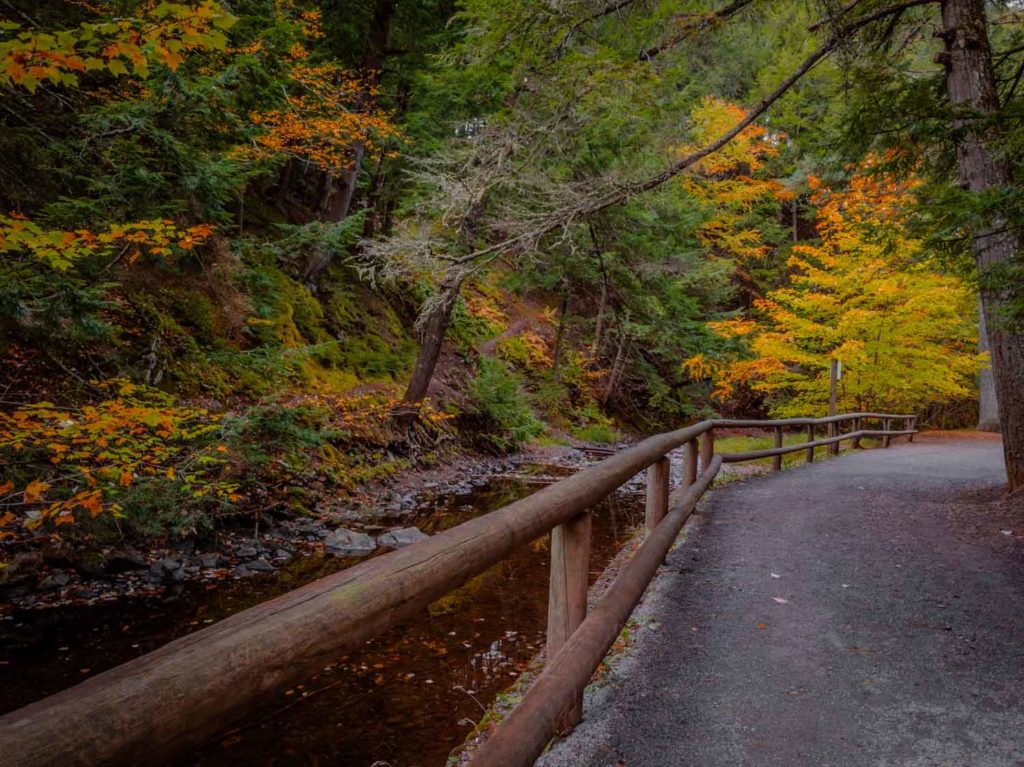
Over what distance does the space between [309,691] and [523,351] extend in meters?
17.8

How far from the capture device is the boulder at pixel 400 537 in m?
7.41

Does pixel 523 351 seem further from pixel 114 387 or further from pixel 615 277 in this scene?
pixel 114 387

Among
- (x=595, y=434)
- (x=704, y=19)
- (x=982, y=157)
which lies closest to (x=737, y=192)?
(x=595, y=434)

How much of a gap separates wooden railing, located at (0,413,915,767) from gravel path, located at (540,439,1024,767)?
463 millimetres

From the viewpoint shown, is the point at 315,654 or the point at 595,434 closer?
the point at 315,654

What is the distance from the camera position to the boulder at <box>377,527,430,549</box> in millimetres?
7409

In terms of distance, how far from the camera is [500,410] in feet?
50.8

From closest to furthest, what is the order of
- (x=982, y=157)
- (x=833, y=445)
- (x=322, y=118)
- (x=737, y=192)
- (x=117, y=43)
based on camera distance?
1. (x=117, y=43)
2. (x=982, y=157)
3. (x=322, y=118)
4. (x=833, y=445)
5. (x=737, y=192)

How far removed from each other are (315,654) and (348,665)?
364 centimetres

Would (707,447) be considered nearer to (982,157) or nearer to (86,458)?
(982,157)

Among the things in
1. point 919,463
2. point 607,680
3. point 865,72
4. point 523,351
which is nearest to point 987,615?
point 607,680

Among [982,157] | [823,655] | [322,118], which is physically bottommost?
[823,655]

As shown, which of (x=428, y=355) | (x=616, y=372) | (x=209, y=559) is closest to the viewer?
(x=209, y=559)

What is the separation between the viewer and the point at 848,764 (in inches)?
99.5
